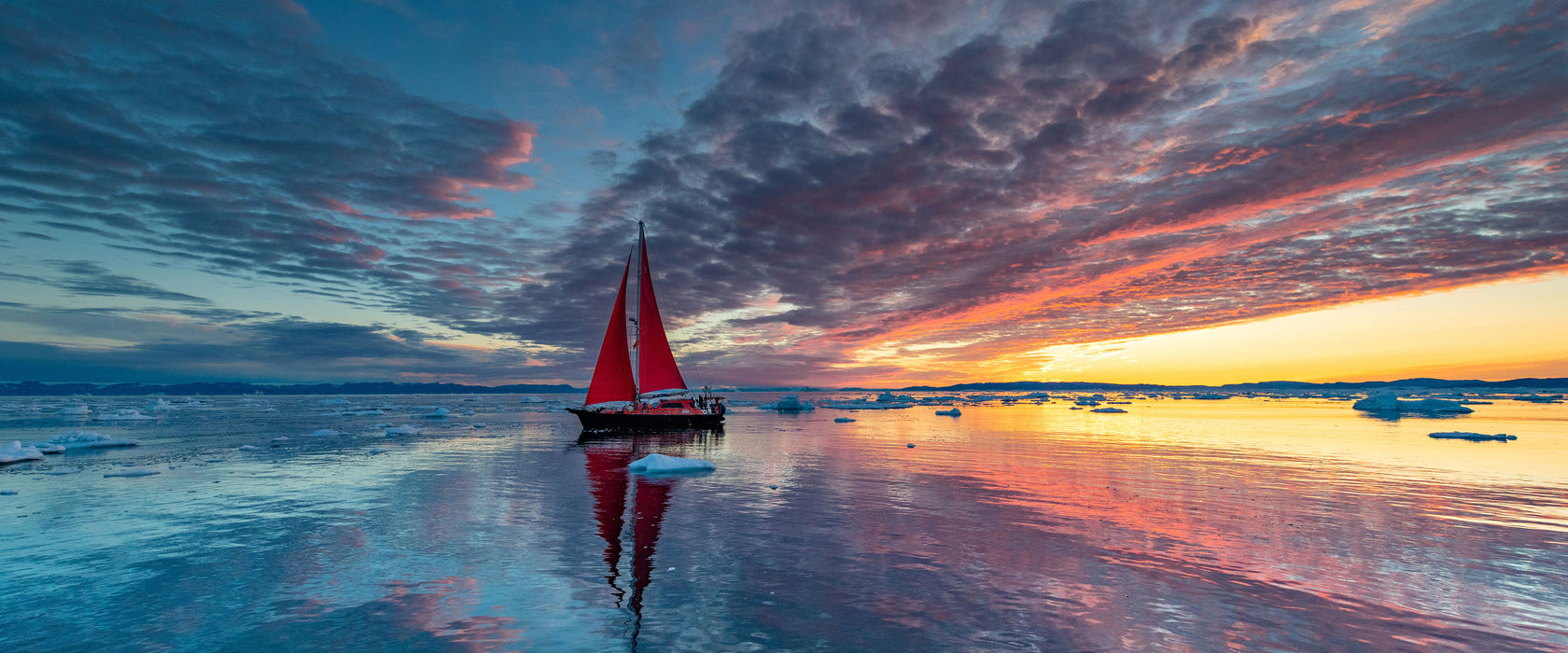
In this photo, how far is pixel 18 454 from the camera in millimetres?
25859

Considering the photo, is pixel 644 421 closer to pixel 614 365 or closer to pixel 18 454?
pixel 614 365

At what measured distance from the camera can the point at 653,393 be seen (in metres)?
46.9

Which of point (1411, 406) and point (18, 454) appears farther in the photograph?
point (1411, 406)

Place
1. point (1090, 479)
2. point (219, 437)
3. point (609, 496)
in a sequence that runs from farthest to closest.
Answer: point (219, 437), point (1090, 479), point (609, 496)

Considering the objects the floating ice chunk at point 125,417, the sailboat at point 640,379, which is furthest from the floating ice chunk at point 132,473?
the floating ice chunk at point 125,417

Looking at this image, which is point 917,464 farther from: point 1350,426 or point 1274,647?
point 1350,426

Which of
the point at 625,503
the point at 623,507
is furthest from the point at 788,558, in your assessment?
the point at 625,503

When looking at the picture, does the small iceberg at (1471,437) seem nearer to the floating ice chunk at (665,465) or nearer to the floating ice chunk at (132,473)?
the floating ice chunk at (665,465)

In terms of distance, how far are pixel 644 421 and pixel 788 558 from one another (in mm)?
37534

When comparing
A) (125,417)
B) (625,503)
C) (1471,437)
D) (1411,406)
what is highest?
(125,417)

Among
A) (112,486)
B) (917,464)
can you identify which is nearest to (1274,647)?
(917,464)

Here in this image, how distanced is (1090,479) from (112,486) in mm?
31904

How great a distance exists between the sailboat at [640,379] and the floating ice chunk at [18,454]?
2465 cm

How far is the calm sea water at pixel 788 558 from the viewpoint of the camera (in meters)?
7.99
